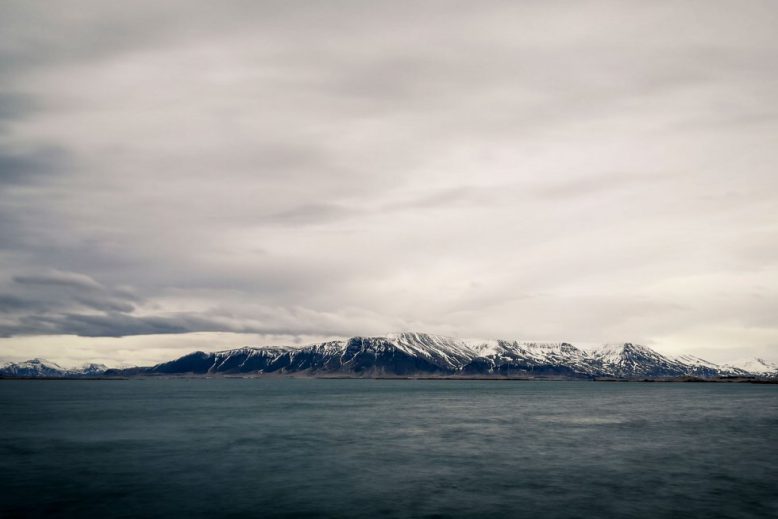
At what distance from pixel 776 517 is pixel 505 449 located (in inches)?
1226

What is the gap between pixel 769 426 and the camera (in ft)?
Result: 307

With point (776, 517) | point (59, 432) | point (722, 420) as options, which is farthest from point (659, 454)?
point (59, 432)

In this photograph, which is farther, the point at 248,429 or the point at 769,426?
the point at 769,426

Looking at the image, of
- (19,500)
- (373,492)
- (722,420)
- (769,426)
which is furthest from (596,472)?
(722,420)

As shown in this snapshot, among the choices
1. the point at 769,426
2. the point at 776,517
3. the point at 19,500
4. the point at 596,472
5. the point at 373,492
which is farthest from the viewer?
the point at 769,426

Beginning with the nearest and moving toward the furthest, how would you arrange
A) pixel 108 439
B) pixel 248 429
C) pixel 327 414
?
1. pixel 108 439
2. pixel 248 429
3. pixel 327 414

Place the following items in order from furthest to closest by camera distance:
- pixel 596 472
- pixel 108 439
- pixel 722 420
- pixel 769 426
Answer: pixel 722 420 < pixel 769 426 < pixel 108 439 < pixel 596 472

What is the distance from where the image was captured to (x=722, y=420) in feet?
342

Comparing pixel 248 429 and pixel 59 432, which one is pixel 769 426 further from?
pixel 59 432

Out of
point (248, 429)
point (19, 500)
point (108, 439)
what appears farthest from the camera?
point (248, 429)

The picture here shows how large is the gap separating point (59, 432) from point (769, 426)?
108 metres

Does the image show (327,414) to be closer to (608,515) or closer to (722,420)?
(722,420)

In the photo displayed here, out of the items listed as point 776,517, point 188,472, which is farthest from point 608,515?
point 188,472

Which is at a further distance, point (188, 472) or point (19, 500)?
point (188, 472)
